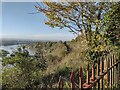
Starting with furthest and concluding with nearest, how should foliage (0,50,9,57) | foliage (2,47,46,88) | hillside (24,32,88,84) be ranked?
1. hillside (24,32,88,84)
2. foliage (0,50,9,57)
3. foliage (2,47,46,88)

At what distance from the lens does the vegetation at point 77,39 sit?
7500 millimetres

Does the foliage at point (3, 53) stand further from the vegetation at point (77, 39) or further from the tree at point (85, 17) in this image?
the tree at point (85, 17)

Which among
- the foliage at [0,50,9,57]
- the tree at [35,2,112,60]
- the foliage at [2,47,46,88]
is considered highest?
the tree at [35,2,112,60]

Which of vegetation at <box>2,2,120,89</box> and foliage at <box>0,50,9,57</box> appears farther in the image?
foliage at <box>0,50,9,57</box>

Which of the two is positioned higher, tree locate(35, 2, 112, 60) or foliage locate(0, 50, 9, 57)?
tree locate(35, 2, 112, 60)

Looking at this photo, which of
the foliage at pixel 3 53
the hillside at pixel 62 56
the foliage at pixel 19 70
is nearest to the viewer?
the foliage at pixel 19 70

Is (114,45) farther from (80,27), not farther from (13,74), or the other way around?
(13,74)

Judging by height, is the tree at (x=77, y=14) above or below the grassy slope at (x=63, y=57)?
above

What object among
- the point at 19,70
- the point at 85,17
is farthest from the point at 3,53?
the point at 85,17

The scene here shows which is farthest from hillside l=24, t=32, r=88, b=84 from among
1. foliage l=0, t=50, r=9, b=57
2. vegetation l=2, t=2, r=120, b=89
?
foliage l=0, t=50, r=9, b=57

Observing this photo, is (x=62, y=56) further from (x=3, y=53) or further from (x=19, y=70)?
(x=19, y=70)

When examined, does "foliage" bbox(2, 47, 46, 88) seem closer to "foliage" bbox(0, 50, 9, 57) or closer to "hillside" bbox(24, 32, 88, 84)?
"foliage" bbox(0, 50, 9, 57)

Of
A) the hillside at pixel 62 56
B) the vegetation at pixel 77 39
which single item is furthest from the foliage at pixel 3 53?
the hillside at pixel 62 56

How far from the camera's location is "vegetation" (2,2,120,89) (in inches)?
295
